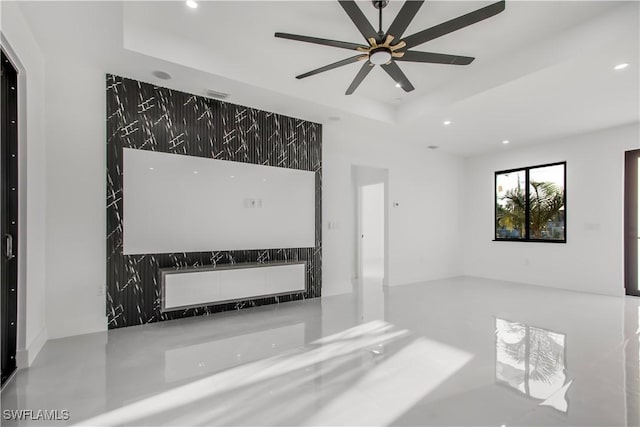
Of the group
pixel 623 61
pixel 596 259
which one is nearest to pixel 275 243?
pixel 623 61

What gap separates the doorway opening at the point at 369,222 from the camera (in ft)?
→ 22.2

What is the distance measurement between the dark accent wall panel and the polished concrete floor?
381 millimetres

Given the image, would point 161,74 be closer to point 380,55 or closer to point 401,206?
point 380,55

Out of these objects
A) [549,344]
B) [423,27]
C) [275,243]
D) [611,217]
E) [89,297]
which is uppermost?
[423,27]

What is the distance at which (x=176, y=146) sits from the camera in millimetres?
3875

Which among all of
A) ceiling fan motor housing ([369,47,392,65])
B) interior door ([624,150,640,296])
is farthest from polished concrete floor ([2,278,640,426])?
ceiling fan motor housing ([369,47,392,65])

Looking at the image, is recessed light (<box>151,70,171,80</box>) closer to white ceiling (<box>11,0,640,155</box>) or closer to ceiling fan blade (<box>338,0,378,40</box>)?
white ceiling (<box>11,0,640,155</box>)

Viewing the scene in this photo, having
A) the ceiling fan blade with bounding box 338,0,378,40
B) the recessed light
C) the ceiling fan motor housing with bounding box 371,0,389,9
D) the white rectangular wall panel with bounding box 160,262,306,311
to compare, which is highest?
the ceiling fan motor housing with bounding box 371,0,389,9

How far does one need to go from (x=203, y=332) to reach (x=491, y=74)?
14.1 ft

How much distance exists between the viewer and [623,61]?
311 centimetres

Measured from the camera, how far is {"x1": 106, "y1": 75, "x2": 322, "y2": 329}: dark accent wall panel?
11.4ft

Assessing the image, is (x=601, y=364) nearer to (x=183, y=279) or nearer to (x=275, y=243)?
(x=275, y=243)

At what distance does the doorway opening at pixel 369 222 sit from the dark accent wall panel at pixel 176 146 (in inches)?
83.1

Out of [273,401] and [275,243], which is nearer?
[273,401]
